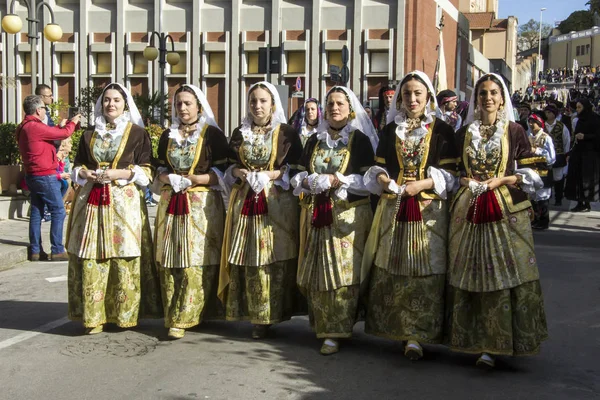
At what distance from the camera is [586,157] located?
14633 mm

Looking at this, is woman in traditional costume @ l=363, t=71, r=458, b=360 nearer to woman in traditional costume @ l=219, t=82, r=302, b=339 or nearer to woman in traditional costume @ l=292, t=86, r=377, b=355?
woman in traditional costume @ l=292, t=86, r=377, b=355

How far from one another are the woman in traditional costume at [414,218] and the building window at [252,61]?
26594 mm

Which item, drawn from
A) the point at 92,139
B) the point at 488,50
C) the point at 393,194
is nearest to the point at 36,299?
the point at 92,139

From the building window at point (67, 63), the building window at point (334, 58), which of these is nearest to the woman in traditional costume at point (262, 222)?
the building window at point (334, 58)

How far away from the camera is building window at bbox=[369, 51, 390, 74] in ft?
99.5

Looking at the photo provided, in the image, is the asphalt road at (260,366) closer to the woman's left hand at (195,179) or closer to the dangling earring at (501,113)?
the woman's left hand at (195,179)

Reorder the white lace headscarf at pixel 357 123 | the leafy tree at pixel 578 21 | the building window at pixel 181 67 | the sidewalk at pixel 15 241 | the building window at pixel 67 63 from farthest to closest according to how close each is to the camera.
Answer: the leafy tree at pixel 578 21, the building window at pixel 67 63, the building window at pixel 181 67, the sidewalk at pixel 15 241, the white lace headscarf at pixel 357 123

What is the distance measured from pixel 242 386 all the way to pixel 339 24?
27.0m

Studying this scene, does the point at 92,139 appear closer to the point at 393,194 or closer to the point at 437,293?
the point at 393,194

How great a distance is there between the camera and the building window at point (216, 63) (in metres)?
31.9

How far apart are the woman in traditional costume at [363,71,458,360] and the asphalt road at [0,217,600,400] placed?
301 mm

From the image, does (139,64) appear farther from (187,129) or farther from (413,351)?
(413,351)

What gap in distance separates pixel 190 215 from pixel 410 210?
182cm

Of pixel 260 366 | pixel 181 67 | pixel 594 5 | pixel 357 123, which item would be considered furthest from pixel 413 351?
pixel 594 5
